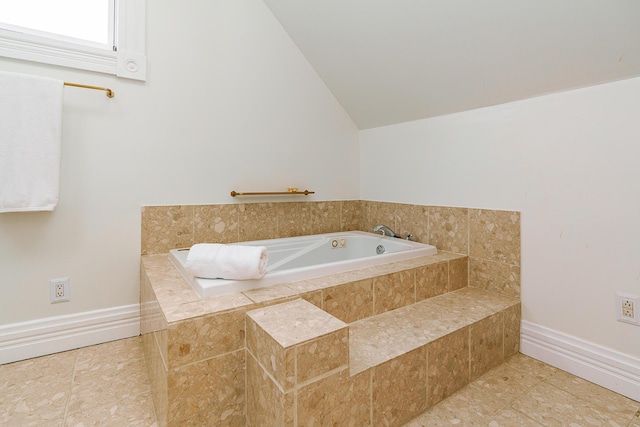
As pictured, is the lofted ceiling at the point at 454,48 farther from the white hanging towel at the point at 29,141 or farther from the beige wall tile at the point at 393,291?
the white hanging towel at the point at 29,141

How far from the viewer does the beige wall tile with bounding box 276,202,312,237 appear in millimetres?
2486

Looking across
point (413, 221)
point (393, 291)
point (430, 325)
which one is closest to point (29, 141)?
point (393, 291)

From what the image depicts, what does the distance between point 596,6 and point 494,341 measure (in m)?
1.55

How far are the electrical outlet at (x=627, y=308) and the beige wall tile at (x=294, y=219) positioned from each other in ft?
6.22

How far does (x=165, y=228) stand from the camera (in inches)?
80.0

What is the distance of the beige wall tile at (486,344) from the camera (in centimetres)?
151

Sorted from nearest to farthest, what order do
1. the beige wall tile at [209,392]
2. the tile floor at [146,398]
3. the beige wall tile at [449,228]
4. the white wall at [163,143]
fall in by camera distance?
the beige wall tile at [209,392] → the tile floor at [146,398] → the white wall at [163,143] → the beige wall tile at [449,228]

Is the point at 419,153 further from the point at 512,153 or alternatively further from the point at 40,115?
the point at 40,115

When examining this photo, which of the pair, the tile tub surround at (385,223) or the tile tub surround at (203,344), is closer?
the tile tub surround at (203,344)

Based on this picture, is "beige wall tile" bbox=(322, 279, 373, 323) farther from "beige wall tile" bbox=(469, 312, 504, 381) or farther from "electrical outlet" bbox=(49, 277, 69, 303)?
"electrical outlet" bbox=(49, 277, 69, 303)

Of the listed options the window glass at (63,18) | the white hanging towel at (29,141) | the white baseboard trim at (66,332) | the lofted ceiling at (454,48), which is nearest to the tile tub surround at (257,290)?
the white baseboard trim at (66,332)

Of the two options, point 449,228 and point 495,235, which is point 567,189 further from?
point 449,228

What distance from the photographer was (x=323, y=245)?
2473 millimetres

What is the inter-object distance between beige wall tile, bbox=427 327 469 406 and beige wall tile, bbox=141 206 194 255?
160 centimetres
